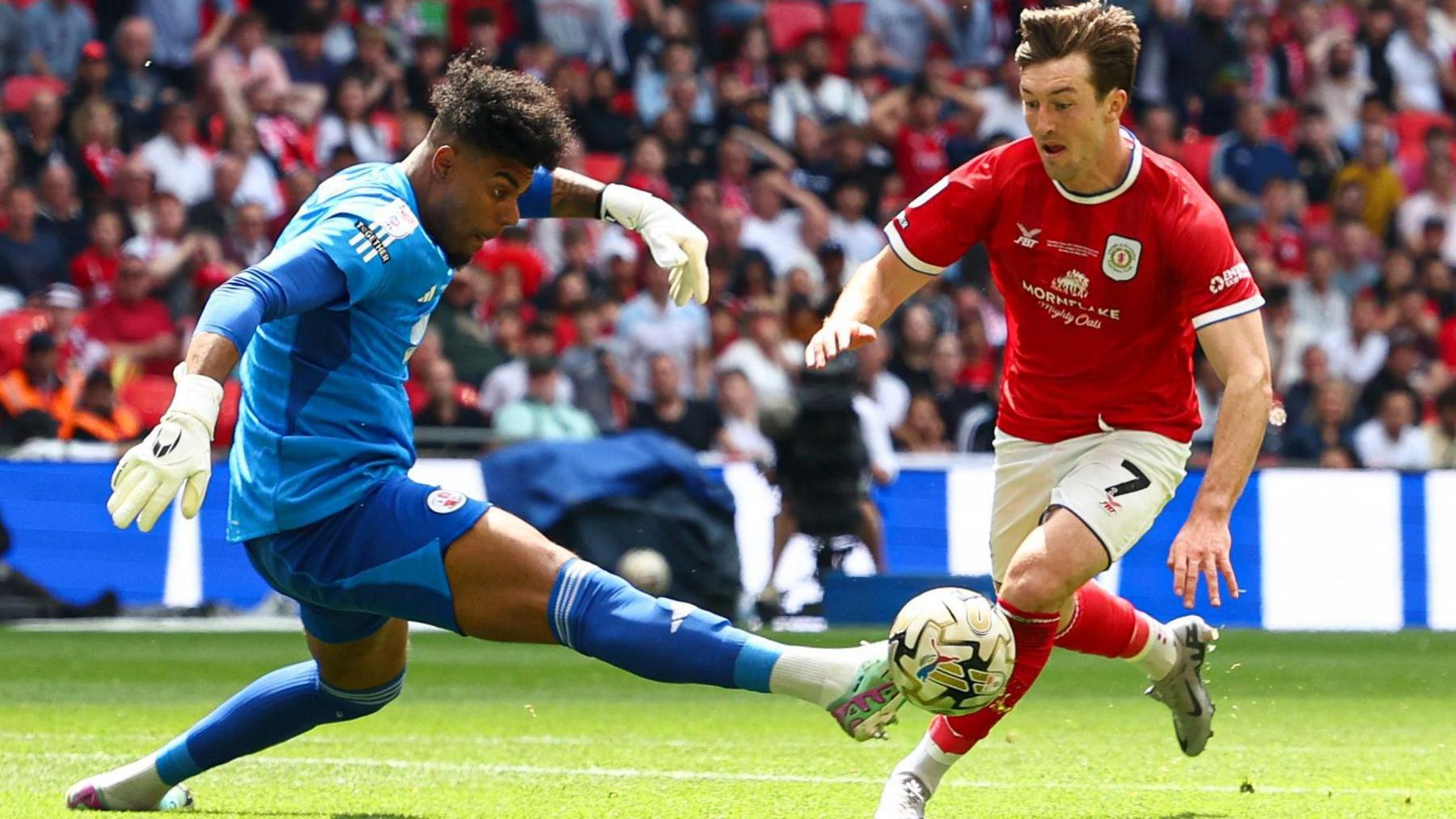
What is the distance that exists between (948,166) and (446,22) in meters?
4.57

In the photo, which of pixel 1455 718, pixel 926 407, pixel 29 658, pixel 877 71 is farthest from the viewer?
pixel 877 71

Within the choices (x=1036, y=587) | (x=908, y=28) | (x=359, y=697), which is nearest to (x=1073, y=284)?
(x=1036, y=587)

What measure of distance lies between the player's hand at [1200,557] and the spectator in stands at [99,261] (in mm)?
10534

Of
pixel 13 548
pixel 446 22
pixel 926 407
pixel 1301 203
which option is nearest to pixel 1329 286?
pixel 1301 203

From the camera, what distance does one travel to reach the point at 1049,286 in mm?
6102

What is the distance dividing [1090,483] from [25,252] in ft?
34.2

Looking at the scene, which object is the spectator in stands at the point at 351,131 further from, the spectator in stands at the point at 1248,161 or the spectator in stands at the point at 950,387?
the spectator in stands at the point at 1248,161

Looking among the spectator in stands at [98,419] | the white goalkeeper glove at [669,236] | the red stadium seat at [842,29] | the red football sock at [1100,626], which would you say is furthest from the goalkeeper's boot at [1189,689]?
the red stadium seat at [842,29]

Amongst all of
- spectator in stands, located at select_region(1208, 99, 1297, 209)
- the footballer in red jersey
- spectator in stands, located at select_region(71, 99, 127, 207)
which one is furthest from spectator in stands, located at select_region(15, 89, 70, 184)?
the footballer in red jersey

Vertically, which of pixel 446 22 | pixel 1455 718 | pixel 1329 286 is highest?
pixel 446 22

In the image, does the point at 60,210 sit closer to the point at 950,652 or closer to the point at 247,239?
the point at 247,239

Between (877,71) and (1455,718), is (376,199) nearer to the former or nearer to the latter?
(1455,718)

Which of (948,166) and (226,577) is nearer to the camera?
(226,577)

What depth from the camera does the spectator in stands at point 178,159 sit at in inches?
594
